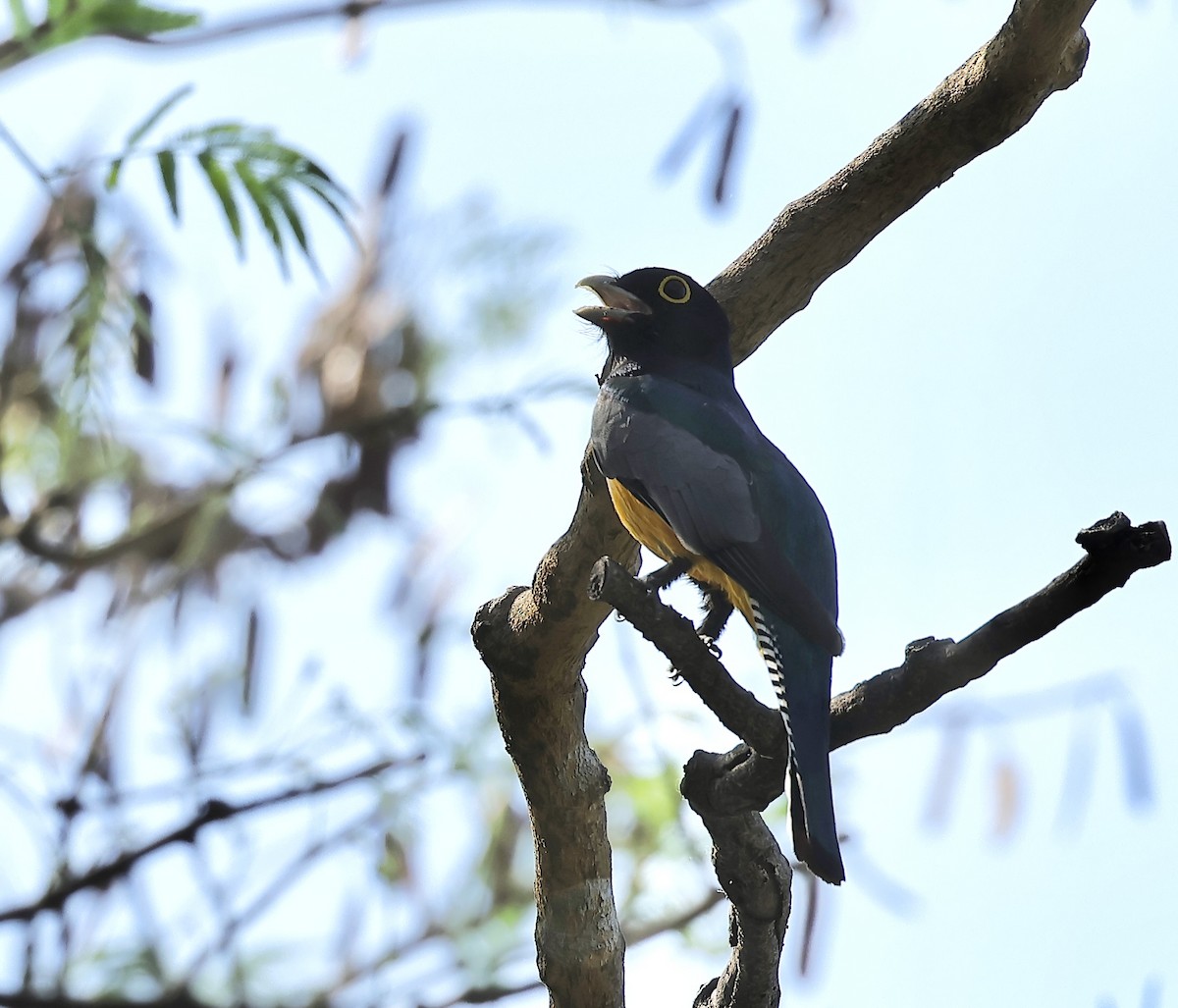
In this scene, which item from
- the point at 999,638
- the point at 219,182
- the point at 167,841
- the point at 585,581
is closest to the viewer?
the point at 999,638

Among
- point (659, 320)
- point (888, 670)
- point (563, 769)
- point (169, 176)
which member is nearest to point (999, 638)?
point (888, 670)

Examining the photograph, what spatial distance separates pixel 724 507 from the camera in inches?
145

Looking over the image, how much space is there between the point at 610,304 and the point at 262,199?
109 centimetres

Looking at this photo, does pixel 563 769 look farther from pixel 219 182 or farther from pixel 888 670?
pixel 219 182

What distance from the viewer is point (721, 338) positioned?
419cm

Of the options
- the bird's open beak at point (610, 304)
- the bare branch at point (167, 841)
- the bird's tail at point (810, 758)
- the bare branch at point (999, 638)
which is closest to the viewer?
the bare branch at point (999, 638)

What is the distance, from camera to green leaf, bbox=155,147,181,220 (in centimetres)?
399

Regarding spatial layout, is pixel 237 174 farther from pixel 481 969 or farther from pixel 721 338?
pixel 481 969

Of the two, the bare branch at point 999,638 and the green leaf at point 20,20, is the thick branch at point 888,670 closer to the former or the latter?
the bare branch at point 999,638

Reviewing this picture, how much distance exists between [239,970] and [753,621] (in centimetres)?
394

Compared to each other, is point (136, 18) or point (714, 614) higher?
point (136, 18)

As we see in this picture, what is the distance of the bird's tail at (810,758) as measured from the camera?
291cm

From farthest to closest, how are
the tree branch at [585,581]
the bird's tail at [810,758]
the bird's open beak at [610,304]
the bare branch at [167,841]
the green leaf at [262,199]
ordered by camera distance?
the bare branch at [167,841], the bird's open beak at [610,304], the green leaf at [262,199], the tree branch at [585,581], the bird's tail at [810,758]

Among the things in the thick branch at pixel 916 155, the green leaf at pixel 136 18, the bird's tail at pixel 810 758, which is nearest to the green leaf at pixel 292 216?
the green leaf at pixel 136 18
